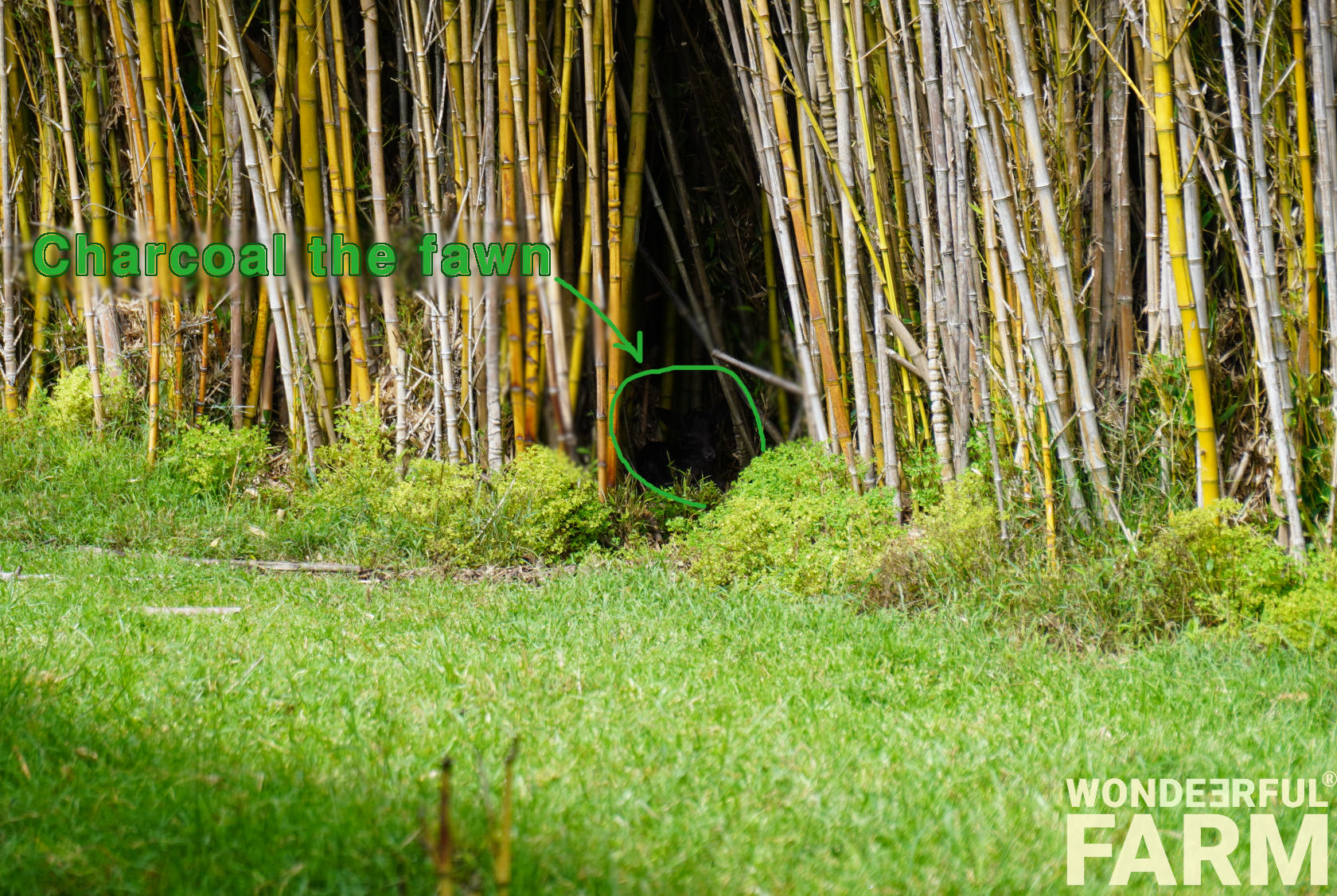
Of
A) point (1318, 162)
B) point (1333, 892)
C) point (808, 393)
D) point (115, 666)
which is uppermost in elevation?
point (1318, 162)

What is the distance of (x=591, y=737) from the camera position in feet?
6.79

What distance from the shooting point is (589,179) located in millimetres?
3549

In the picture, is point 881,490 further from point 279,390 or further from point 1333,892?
point 279,390

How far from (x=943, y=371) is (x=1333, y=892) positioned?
185cm

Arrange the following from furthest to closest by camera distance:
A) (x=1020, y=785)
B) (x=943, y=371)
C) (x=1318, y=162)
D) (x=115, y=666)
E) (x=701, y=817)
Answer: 1. (x=943, y=371)
2. (x=1318, y=162)
3. (x=115, y=666)
4. (x=1020, y=785)
5. (x=701, y=817)

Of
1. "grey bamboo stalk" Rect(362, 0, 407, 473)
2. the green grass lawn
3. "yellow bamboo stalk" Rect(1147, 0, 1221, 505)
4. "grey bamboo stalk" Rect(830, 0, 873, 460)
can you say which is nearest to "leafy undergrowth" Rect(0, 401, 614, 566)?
"grey bamboo stalk" Rect(362, 0, 407, 473)

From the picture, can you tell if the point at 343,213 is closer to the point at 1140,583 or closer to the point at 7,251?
the point at 7,251

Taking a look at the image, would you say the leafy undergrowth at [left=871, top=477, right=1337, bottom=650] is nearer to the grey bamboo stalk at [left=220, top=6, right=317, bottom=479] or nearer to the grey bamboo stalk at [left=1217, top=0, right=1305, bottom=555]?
the grey bamboo stalk at [left=1217, top=0, right=1305, bottom=555]

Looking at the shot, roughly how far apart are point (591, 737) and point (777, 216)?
1.86m

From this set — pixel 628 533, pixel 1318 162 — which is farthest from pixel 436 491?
pixel 1318 162

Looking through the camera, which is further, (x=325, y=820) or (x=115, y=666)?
(x=115, y=666)

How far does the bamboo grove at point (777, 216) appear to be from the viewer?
2797mm

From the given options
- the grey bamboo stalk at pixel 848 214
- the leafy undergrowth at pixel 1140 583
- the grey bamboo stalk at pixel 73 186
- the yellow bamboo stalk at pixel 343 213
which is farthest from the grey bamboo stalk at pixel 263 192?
the leafy undergrowth at pixel 1140 583

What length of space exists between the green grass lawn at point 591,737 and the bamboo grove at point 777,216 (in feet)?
1.80
